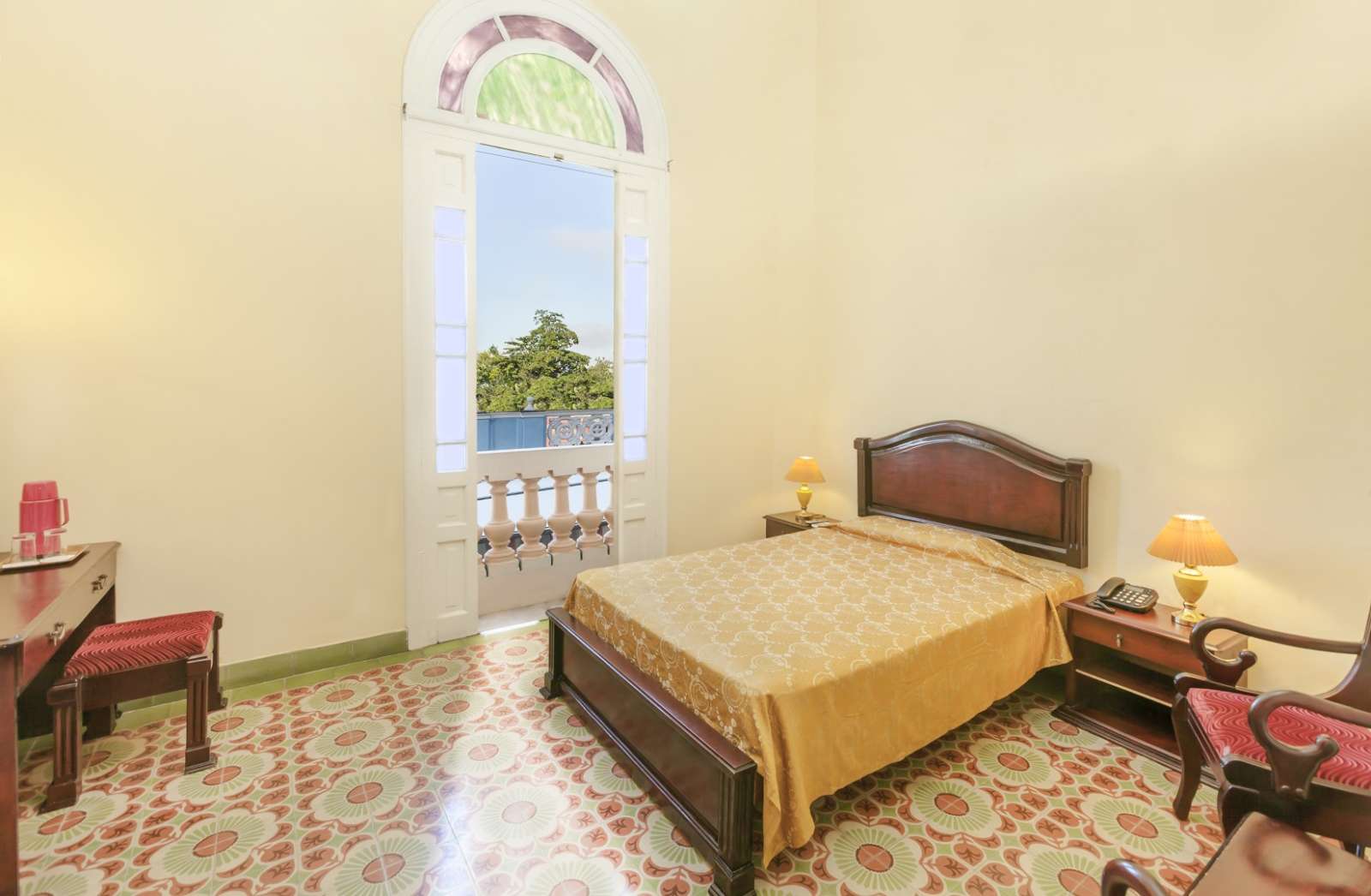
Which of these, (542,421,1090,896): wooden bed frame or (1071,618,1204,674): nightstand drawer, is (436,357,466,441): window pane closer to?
(542,421,1090,896): wooden bed frame

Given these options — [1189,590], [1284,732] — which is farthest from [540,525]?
[1284,732]

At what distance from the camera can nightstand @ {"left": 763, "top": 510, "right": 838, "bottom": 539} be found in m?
4.35

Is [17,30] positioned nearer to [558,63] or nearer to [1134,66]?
[558,63]

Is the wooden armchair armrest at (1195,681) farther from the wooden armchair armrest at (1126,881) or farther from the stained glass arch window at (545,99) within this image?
the stained glass arch window at (545,99)

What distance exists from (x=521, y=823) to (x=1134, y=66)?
4132 millimetres

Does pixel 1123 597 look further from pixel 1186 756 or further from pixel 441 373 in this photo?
pixel 441 373

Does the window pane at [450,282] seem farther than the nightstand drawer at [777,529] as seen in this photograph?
No

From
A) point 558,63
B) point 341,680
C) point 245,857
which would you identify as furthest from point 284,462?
point 558,63

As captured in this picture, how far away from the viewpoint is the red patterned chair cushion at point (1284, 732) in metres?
1.63

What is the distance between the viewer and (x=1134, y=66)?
293 cm

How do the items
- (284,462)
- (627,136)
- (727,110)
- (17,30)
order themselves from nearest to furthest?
1. (17,30)
2. (284,462)
3. (627,136)
4. (727,110)

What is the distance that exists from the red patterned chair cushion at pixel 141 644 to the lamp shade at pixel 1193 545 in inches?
150

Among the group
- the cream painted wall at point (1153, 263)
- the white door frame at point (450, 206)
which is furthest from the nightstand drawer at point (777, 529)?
the white door frame at point (450, 206)

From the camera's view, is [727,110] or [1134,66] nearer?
[1134,66]
